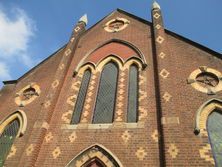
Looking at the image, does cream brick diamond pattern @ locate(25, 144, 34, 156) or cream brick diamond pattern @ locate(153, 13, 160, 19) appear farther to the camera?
cream brick diamond pattern @ locate(153, 13, 160, 19)

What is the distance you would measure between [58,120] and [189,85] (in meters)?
5.35

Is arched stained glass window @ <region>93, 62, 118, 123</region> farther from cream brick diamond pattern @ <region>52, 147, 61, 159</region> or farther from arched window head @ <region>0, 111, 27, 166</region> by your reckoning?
arched window head @ <region>0, 111, 27, 166</region>

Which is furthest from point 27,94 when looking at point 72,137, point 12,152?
point 72,137

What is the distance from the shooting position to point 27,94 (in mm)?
11688

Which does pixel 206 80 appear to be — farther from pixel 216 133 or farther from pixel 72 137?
pixel 72 137

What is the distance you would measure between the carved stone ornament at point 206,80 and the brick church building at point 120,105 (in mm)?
35

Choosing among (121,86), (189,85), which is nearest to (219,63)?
(189,85)

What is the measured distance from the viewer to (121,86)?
10250 millimetres

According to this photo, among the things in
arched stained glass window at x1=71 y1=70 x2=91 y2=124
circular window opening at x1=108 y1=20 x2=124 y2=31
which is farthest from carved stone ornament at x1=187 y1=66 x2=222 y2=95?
circular window opening at x1=108 y1=20 x2=124 y2=31

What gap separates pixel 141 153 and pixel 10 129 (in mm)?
5934

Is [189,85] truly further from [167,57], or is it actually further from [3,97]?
[3,97]

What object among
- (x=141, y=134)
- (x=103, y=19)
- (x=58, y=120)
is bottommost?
(x=141, y=134)

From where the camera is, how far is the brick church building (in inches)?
308

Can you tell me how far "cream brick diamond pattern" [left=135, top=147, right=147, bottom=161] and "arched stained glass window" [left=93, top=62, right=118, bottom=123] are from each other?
1779mm
